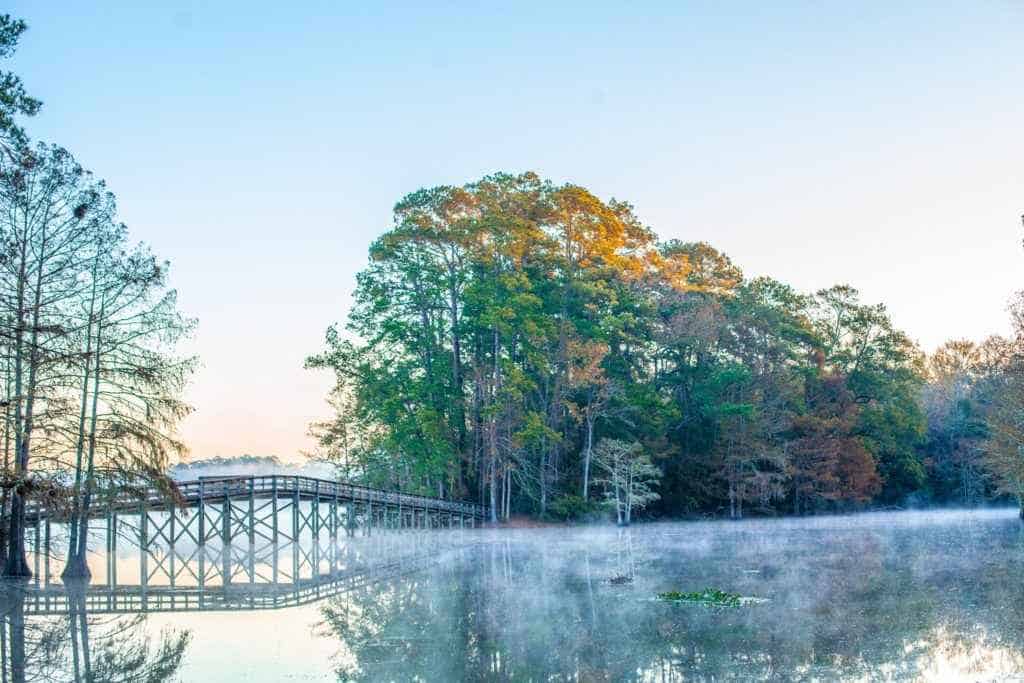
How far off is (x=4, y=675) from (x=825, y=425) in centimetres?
5148

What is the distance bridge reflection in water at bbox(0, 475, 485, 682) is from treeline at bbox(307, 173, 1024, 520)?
178 inches

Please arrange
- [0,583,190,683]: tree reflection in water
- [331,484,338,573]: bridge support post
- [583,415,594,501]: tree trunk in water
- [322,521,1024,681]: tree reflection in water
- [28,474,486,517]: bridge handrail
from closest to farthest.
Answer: [322,521,1024,681]: tree reflection in water → [0,583,190,683]: tree reflection in water → [28,474,486,517]: bridge handrail → [331,484,338,573]: bridge support post → [583,415,594,501]: tree trunk in water

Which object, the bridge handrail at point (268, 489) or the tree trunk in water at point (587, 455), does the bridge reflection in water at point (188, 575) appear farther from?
the tree trunk in water at point (587, 455)

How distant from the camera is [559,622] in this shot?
1814 centimetres

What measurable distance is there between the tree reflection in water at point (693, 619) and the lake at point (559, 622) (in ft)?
0.17

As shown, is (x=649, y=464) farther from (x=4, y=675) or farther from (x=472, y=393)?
(x=4, y=675)

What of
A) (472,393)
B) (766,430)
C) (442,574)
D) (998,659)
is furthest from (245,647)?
(766,430)

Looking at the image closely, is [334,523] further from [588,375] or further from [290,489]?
[588,375]

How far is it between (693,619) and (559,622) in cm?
229

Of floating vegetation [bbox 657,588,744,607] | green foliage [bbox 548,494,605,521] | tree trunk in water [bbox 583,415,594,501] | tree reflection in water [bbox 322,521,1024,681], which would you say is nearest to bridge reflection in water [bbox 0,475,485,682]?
tree reflection in water [bbox 322,521,1024,681]

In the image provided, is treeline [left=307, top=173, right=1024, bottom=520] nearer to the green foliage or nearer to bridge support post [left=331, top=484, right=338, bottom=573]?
the green foliage

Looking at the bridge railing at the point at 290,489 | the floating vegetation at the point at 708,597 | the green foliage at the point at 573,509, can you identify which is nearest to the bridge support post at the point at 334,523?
the bridge railing at the point at 290,489

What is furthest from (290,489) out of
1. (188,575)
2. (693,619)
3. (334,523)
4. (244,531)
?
(693,619)

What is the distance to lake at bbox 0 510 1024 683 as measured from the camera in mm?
13969
